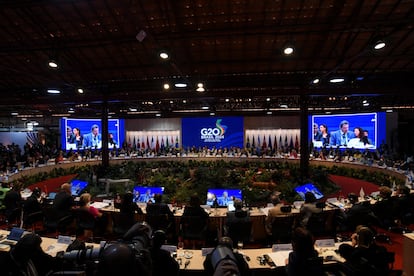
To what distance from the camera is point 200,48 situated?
8.64 meters

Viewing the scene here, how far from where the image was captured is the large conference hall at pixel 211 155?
3.31 m

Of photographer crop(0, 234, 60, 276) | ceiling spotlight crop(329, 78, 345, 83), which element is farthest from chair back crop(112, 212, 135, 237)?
ceiling spotlight crop(329, 78, 345, 83)

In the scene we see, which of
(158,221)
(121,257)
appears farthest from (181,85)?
(121,257)

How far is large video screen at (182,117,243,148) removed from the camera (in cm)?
1919

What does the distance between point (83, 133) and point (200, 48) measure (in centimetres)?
1289

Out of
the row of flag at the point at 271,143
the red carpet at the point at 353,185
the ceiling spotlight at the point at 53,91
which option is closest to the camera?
the red carpet at the point at 353,185

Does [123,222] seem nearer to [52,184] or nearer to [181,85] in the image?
[181,85]

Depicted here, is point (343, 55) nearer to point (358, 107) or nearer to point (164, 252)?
point (164, 252)

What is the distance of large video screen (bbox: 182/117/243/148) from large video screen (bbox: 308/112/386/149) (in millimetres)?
5177

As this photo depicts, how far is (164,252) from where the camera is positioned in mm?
2793

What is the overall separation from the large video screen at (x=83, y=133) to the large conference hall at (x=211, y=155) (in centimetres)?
15

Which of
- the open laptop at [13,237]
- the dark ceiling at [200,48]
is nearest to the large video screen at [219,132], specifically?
the dark ceiling at [200,48]

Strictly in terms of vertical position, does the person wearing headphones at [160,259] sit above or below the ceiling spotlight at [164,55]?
below

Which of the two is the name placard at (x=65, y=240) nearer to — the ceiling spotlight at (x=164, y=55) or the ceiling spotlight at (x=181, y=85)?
the ceiling spotlight at (x=164, y=55)
